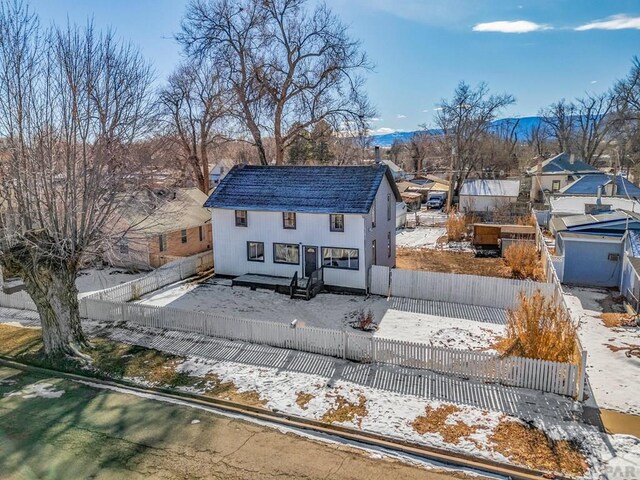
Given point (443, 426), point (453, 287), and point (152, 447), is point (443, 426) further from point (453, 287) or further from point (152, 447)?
point (453, 287)

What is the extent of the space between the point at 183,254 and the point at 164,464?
19.9 meters

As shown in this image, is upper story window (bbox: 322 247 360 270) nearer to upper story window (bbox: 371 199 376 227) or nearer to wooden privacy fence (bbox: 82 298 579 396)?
upper story window (bbox: 371 199 376 227)

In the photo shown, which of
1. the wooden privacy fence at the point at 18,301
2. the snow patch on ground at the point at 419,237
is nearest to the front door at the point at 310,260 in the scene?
the wooden privacy fence at the point at 18,301

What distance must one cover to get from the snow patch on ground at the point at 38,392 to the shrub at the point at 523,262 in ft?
66.4

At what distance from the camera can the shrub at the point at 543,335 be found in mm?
12242

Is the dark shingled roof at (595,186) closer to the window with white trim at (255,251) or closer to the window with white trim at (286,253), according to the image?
the window with white trim at (286,253)

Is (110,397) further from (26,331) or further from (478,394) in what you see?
(478,394)

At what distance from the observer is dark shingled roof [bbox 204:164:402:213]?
20.8 meters

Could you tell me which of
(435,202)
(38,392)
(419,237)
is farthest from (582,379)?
(435,202)

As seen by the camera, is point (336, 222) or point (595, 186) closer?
point (336, 222)

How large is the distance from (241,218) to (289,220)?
8.94 ft

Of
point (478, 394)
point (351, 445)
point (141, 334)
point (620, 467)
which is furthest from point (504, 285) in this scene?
point (141, 334)

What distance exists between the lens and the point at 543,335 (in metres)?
12.5

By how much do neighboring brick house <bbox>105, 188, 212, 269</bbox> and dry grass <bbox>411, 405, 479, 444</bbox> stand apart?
16007 mm
